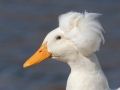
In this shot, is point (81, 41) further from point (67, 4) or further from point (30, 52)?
point (67, 4)

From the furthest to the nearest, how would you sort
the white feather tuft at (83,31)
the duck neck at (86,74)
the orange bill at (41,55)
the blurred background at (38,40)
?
the blurred background at (38,40) < the orange bill at (41,55) < the duck neck at (86,74) < the white feather tuft at (83,31)

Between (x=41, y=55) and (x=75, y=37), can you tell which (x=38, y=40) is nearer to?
(x=41, y=55)

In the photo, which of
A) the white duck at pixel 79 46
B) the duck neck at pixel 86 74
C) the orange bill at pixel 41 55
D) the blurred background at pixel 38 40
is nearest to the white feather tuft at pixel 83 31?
the white duck at pixel 79 46

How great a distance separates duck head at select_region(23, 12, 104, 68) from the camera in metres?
7.17

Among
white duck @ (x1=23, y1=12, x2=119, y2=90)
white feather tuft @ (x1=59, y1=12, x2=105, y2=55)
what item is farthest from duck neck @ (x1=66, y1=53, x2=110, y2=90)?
white feather tuft @ (x1=59, y1=12, x2=105, y2=55)

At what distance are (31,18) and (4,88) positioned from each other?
2242 mm

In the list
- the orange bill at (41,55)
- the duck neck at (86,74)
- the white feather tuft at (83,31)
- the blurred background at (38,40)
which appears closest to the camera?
the white feather tuft at (83,31)

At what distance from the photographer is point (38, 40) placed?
11664 millimetres

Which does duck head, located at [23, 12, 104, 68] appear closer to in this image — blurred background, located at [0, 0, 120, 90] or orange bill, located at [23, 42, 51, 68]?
orange bill, located at [23, 42, 51, 68]

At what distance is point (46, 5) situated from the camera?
13062 millimetres

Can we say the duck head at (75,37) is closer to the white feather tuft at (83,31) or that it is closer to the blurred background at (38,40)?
the white feather tuft at (83,31)

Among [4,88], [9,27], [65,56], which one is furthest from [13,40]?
[65,56]

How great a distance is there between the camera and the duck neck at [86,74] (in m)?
7.30

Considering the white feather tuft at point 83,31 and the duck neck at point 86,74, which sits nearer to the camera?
the white feather tuft at point 83,31
